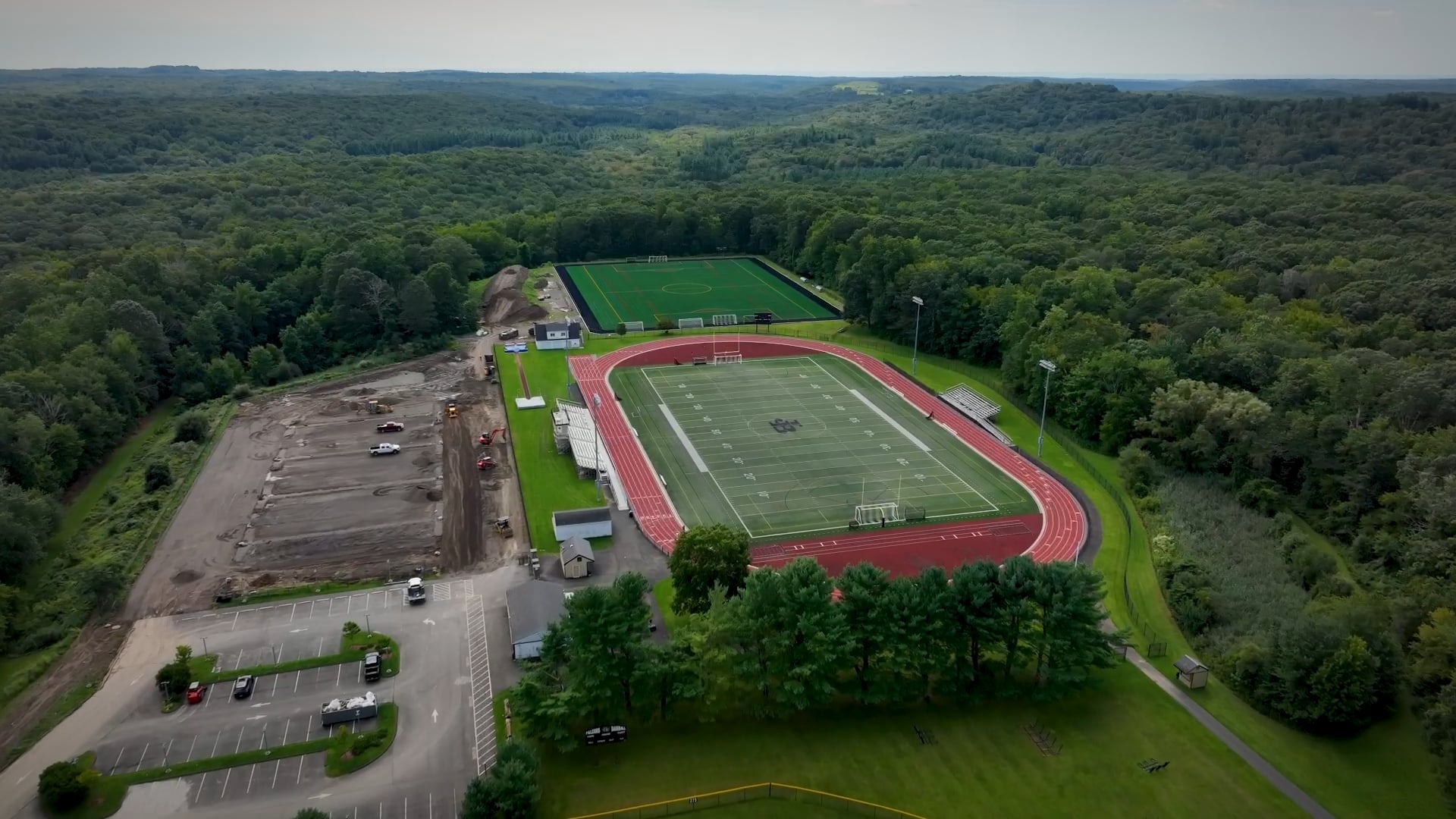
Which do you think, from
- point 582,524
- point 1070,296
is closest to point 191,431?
point 582,524

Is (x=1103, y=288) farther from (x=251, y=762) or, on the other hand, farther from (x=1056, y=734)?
(x=251, y=762)

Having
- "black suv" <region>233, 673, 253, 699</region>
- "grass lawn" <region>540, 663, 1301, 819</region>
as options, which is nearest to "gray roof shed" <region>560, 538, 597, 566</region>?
"grass lawn" <region>540, 663, 1301, 819</region>

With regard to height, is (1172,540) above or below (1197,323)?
below

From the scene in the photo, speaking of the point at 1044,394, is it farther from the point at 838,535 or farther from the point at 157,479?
the point at 157,479

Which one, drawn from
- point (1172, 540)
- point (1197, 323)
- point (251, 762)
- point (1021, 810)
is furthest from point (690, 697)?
point (1197, 323)

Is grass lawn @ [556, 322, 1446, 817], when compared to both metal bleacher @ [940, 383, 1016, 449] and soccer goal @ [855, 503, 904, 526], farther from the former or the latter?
metal bleacher @ [940, 383, 1016, 449]

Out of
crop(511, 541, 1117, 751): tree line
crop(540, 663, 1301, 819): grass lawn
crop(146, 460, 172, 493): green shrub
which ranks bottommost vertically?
crop(540, 663, 1301, 819): grass lawn

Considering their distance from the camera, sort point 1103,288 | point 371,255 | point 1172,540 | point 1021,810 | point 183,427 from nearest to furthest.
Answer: point 1021,810, point 1172,540, point 183,427, point 1103,288, point 371,255
